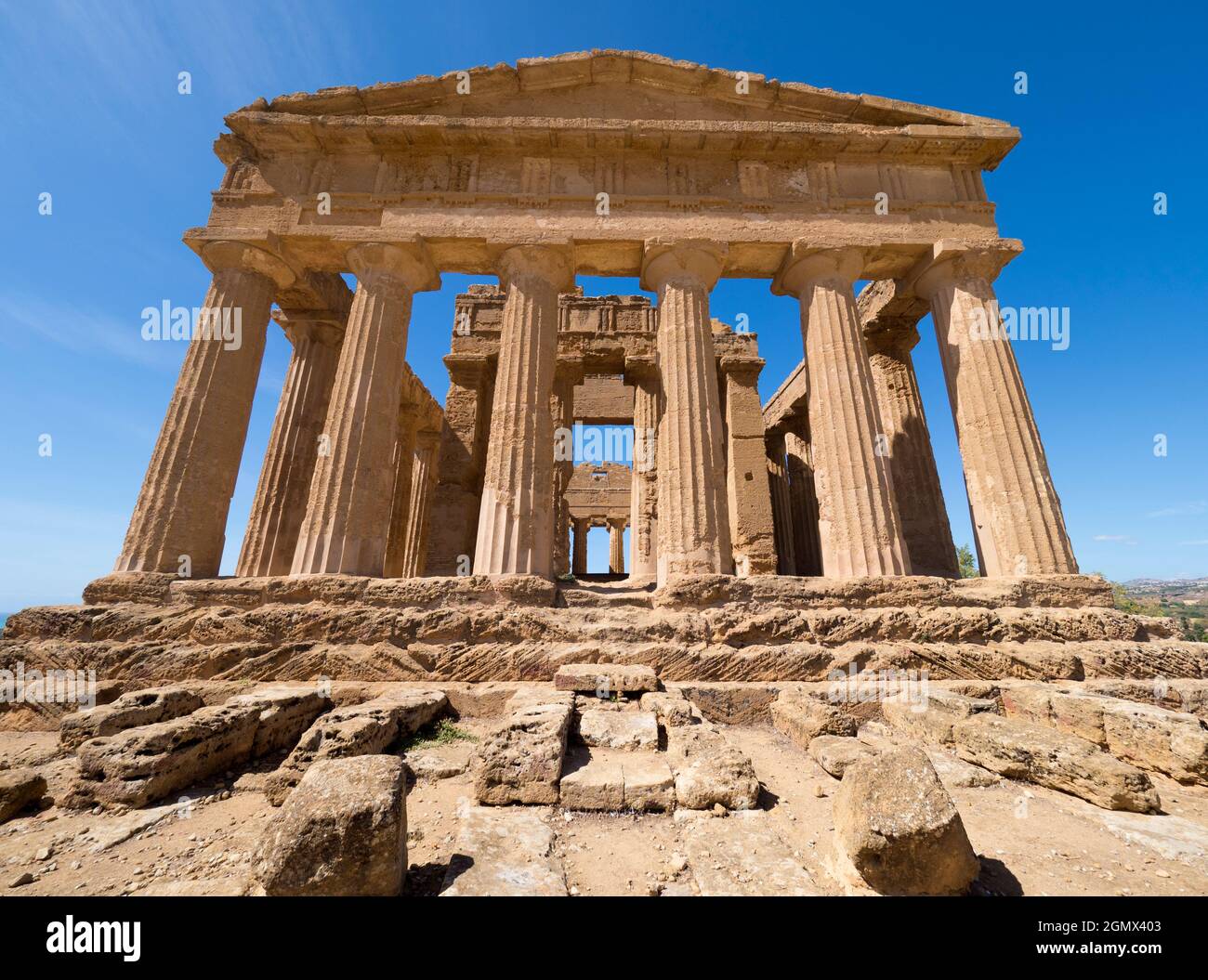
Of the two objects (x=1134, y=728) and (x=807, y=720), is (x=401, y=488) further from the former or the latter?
(x=1134, y=728)

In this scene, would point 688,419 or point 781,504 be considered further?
point 781,504

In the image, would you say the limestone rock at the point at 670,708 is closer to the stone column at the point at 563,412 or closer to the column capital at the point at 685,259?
the column capital at the point at 685,259

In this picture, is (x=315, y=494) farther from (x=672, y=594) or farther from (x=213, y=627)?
(x=672, y=594)

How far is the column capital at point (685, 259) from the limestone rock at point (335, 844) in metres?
8.72

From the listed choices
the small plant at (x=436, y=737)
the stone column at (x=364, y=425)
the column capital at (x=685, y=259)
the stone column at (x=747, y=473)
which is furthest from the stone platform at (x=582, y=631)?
the stone column at (x=747, y=473)

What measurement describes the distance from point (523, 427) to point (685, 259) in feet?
14.0

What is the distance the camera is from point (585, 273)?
9.84m

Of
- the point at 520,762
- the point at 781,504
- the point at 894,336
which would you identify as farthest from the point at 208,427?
the point at 781,504

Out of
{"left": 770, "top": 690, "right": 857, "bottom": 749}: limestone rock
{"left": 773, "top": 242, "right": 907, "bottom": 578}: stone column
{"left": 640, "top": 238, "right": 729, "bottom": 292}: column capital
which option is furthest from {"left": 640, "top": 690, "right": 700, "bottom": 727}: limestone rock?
{"left": 640, "top": 238, "right": 729, "bottom": 292}: column capital

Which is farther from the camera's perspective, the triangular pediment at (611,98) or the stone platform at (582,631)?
the triangular pediment at (611,98)

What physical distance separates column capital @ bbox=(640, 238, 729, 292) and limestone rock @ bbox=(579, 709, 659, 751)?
7.33 meters

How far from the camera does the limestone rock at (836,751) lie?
3.83 meters

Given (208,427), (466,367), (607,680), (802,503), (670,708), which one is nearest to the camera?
(670,708)
